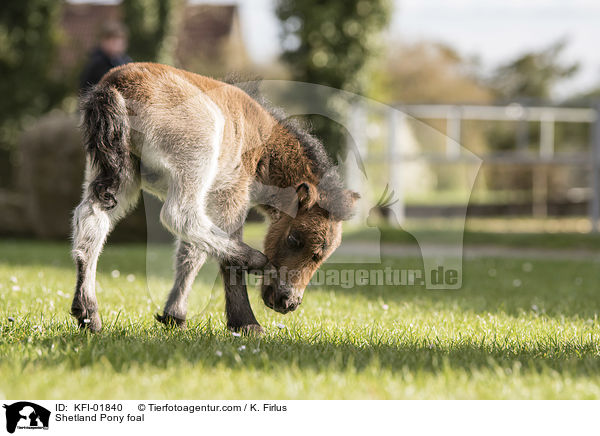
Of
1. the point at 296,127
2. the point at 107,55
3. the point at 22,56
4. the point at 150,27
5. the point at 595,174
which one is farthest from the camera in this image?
the point at 150,27

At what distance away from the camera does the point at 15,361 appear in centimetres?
270

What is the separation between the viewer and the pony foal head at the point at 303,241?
12.2ft

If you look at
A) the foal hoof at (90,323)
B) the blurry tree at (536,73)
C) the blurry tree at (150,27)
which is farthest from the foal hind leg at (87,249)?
the blurry tree at (536,73)

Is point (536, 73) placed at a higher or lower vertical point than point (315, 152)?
lower

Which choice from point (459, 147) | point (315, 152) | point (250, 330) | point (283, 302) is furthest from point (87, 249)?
point (459, 147)

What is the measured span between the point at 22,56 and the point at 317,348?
1550 cm

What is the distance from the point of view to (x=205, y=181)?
138 inches

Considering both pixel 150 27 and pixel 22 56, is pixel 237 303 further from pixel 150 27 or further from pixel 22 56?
pixel 22 56

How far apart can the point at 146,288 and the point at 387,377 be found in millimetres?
3434

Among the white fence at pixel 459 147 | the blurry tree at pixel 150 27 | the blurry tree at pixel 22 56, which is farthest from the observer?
the blurry tree at pixel 150 27

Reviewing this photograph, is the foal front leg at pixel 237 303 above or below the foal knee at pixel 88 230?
below

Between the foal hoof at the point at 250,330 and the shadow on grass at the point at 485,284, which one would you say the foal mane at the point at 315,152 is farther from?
the shadow on grass at the point at 485,284

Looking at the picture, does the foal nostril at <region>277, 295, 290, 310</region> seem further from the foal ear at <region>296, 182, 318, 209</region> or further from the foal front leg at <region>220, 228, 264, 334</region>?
the foal ear at <region>296, 182, 318, 209</region>
